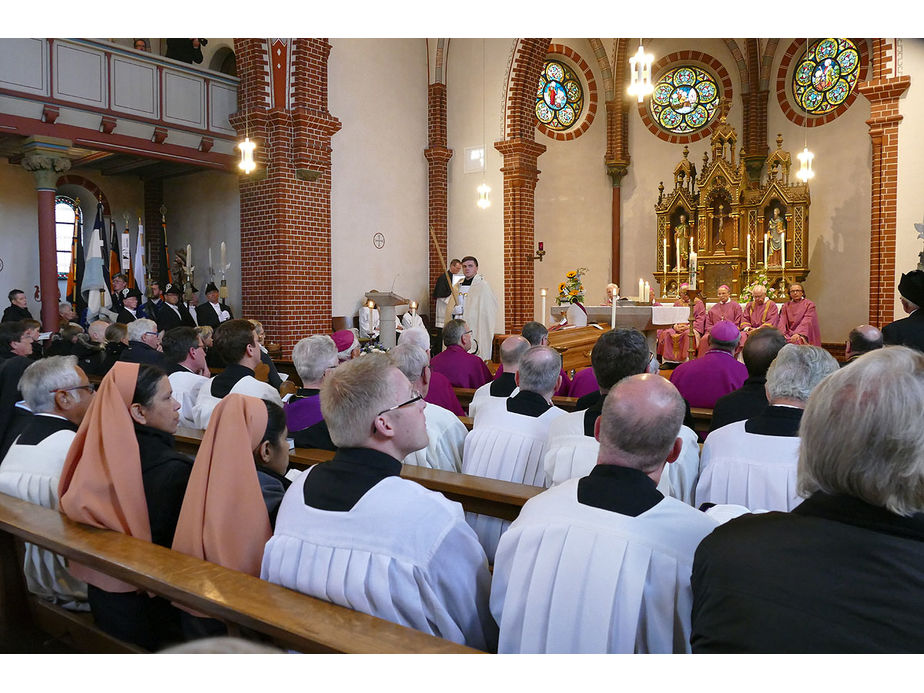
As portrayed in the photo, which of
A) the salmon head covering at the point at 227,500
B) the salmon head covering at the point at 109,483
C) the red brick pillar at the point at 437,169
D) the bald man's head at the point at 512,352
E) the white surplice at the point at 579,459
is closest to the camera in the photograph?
the salmon head covering at the point at 227,500

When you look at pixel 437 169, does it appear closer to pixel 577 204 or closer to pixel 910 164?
pixel 577 204

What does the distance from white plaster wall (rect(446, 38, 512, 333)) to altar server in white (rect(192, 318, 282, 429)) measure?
8493 mm

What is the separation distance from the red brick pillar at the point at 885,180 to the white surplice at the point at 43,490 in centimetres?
962

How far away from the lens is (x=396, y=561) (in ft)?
6.52

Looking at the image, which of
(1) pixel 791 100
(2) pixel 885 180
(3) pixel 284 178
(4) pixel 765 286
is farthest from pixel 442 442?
(1) pixel 791 100

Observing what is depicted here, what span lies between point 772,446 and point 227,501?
2052mm

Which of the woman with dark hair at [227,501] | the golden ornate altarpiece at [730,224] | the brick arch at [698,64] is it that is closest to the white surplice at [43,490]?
the woman with dark hair at [227,501]

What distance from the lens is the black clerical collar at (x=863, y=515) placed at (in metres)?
1.39

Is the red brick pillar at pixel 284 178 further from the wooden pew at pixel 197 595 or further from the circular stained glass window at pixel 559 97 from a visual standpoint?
the wooden pew at pixel 197 595

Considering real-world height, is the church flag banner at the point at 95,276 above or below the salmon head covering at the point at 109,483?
above

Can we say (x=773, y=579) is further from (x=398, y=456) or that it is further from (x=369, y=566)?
(x=398, y=456)

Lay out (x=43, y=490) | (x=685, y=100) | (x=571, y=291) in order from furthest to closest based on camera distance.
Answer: (x=685, y=100), (x=571, y=291), (x=43, y=490)

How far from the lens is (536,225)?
53.2 feet

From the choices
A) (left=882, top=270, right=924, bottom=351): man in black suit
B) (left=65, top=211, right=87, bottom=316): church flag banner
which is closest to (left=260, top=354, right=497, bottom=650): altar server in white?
(left=882, top=270, right=924, bottom=351): man in black suit
